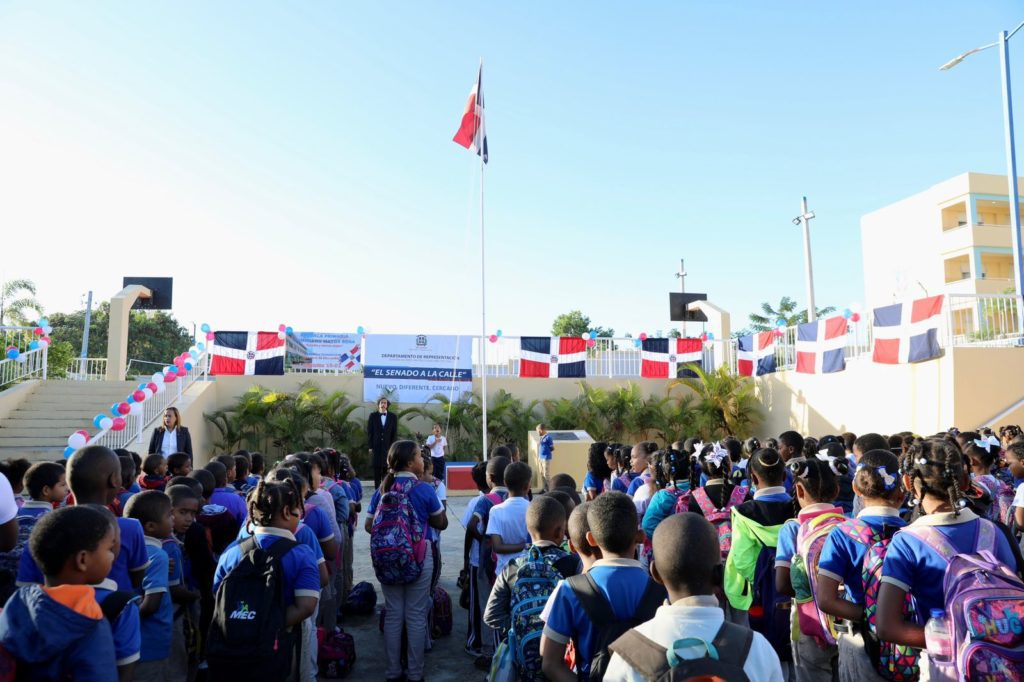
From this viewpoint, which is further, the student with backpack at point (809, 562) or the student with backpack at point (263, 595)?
the student with backpack at point (809, 562)

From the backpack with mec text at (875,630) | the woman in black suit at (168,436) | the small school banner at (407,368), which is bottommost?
the backpack with mec text at (875,630)

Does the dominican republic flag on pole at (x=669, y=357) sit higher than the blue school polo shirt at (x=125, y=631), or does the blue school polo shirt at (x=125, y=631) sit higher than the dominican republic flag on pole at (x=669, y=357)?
the dominican republic flag on pole at (x=669, y=357)

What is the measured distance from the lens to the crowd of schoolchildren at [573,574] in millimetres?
2057

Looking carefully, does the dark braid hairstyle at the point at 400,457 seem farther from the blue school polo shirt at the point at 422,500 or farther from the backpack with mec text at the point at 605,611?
the backpack with mec text at the point at 605,611

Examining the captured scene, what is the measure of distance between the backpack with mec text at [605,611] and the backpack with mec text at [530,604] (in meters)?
0.48

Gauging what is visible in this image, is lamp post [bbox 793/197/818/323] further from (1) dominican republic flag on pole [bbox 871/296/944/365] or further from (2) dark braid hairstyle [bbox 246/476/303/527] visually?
(2) dark braid hairstyle [bbox 246/476/303/527]

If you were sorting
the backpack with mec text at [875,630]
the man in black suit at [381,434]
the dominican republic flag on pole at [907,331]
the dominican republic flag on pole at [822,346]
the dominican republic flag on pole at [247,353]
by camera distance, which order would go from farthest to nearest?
1. the dominican republic flag on pole at [247,353]
2. the dominican republic flag on pole at [822,346]
3. the man in black suit at [381,434]
4. the dominican republic flag on pole at [907,331]
5. the backpack with mec text at [875,630]

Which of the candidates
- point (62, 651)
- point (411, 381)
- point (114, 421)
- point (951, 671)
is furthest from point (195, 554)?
point (411, 381)

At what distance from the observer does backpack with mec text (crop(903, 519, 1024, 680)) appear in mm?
2021

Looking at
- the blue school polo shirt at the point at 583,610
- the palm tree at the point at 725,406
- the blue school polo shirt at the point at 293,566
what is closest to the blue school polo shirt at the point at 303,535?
the blue school polo shirt at the point at 293,566

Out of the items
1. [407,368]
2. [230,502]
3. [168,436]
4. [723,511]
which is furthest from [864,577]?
[407,368]

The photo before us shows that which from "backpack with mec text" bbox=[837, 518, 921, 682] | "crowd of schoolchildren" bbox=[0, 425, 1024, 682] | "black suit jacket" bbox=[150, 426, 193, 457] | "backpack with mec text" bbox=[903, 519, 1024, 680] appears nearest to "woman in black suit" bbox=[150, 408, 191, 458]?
"black suit jacket" bbox=[150, 426, 193, 457]

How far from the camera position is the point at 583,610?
7.41ft

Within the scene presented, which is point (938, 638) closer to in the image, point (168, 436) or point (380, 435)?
point (168, 436)
